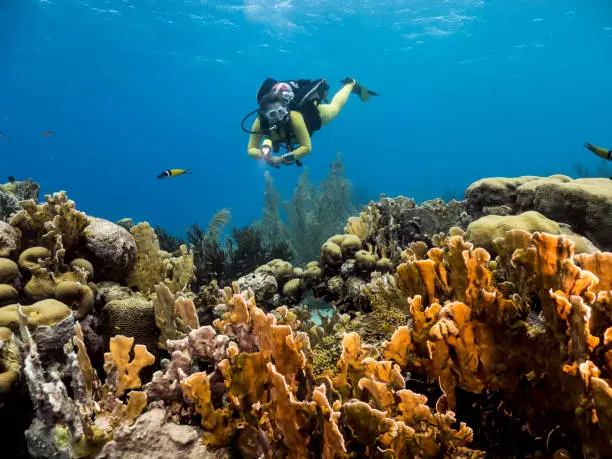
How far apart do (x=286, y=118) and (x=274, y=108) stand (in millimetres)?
387

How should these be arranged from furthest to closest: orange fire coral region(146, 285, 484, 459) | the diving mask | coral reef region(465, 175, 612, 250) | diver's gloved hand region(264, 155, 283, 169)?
1. the diving mask
2. diver's gloved hand region(264, 155, 283, 169)
3. coral reef region(465, 175, 612, 250)
4. orange fire coral region(146, 285, 484, 459)

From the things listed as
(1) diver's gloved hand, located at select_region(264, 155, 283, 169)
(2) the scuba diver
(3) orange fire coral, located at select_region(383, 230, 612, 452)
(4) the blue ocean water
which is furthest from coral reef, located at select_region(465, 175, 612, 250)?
(4) the blue ocean water

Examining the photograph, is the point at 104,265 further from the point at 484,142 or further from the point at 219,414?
the point at 484,142

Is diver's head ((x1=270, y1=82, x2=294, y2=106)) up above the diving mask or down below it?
above

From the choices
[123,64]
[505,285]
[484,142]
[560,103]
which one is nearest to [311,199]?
[505,285]

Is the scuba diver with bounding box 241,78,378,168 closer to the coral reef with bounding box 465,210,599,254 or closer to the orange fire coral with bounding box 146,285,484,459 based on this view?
the coral reef with bounding box 465,210,599,254

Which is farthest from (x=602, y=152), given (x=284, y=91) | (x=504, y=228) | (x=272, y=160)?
(x=284, y=91)

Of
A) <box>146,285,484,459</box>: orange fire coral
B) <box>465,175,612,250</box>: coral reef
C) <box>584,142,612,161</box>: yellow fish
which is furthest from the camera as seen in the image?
<box>584,142,612,161</box>: yellow fish

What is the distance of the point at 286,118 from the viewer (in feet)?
27.7

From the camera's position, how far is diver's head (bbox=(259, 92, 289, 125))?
8242mm

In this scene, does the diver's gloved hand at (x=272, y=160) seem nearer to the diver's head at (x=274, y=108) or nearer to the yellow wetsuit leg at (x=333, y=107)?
the diver's head at (x=274, y=108)

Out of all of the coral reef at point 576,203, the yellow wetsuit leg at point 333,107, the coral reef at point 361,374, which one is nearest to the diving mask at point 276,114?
the yellow wetsuit leg at point 333,107

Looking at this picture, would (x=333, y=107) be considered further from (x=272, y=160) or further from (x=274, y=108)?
(x=272, y=160)

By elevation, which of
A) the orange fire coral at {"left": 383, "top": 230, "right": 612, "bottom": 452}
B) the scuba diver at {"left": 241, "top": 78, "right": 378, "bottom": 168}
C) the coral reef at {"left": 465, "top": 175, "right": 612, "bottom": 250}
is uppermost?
the scuba diver at {"left": 241, "top": 78, "right": 378, "bottom": 168}
